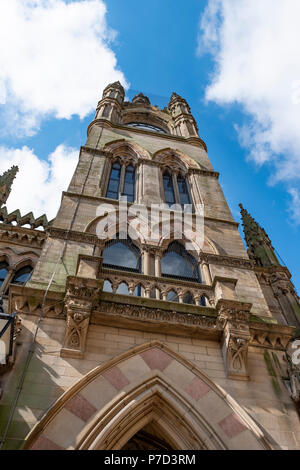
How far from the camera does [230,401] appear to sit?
6852 millimetres

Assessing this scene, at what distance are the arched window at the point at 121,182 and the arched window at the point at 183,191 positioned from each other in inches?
79.4

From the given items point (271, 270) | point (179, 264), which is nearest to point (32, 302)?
point (179, 264)

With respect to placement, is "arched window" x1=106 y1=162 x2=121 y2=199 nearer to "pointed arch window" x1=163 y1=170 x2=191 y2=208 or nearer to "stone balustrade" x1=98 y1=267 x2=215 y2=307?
"pointed arch window" x1=163 y1=170 x2=191 y2=208

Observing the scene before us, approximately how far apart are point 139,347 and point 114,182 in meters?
8.94

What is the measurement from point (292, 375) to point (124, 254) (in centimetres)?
547

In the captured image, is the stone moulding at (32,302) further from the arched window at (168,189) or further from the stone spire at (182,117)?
the stone spire at (182,117)

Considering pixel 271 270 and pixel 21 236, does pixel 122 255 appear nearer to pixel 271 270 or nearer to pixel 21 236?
pixel 21 236

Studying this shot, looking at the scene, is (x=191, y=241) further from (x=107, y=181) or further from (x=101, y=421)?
(x=101, y=421)

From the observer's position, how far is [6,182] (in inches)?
665

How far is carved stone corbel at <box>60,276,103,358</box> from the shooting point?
7172mm

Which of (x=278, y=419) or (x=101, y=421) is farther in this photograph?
(x=278, y=419)

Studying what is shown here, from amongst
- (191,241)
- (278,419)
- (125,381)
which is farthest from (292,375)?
(191,241)

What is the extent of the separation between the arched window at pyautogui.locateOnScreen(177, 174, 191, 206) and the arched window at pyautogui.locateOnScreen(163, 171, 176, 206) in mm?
332

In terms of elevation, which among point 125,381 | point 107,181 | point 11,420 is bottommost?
point 11,420
